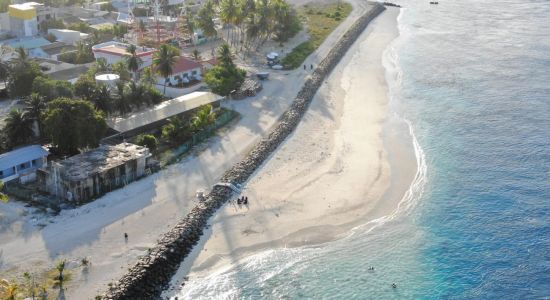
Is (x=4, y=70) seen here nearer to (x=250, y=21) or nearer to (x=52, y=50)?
(x=52, y=50)

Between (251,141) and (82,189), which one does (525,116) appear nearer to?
(251,141)

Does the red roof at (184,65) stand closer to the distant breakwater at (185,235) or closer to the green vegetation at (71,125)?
the distant breakwater at (185,235)

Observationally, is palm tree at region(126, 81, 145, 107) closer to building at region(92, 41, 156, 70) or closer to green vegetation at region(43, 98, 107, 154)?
green vegetation at region(43, 98, 107, 154)

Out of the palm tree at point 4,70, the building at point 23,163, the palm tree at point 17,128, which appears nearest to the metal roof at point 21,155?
the building at point 23,163

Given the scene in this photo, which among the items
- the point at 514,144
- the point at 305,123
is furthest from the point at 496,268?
the point at 305,123

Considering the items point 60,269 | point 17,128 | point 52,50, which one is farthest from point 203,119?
point 52,50
